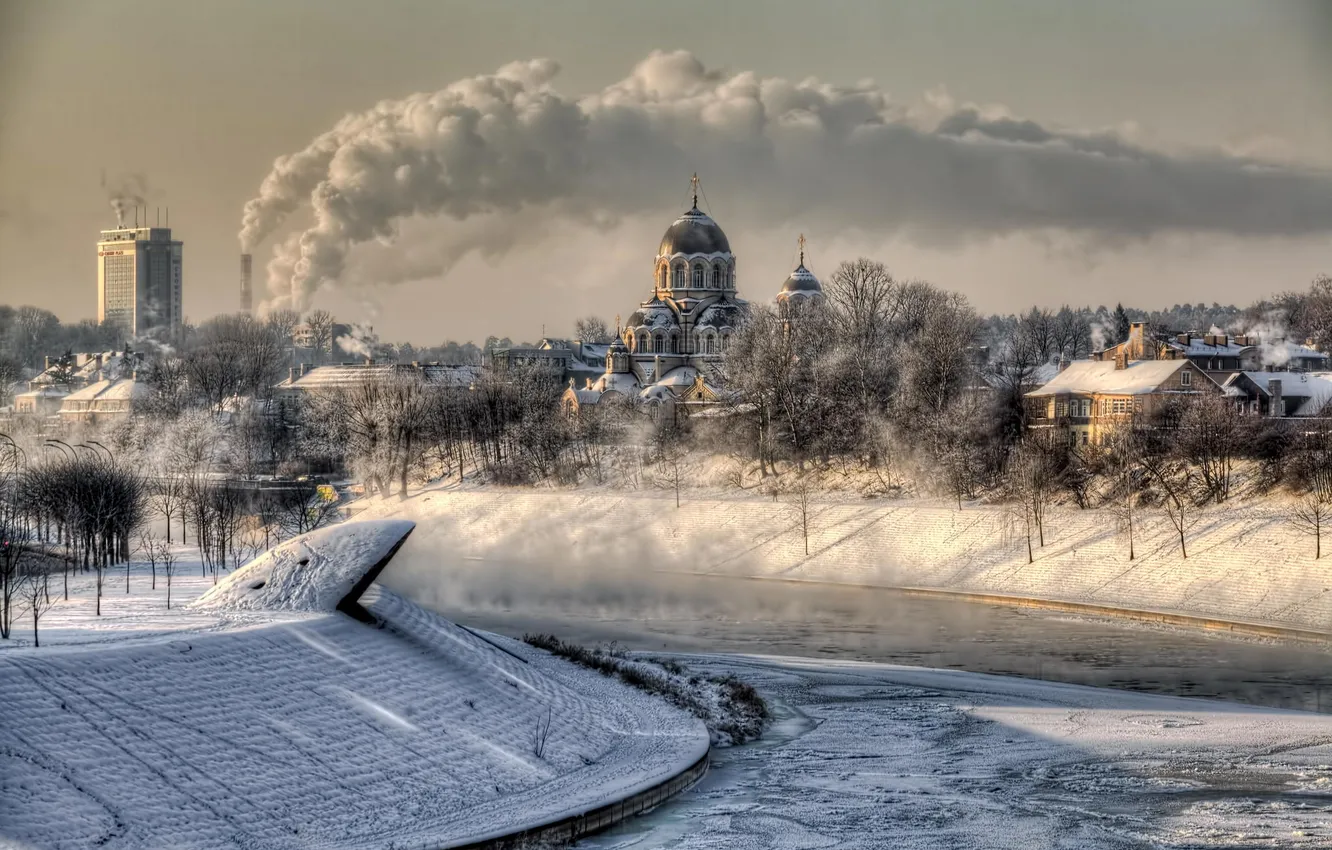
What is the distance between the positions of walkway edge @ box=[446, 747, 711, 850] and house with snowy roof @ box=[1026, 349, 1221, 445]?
40147 millimetres

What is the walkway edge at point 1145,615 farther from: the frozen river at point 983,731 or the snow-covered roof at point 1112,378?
the snow-covered roof at point 1112,378

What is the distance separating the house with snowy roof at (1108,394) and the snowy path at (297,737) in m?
39.0

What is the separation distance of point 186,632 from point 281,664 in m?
1.60

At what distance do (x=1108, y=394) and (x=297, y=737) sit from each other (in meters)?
49.7

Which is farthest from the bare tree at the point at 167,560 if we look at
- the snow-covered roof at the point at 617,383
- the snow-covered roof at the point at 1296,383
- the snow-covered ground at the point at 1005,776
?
the snow-covered roof at the point at 617,383

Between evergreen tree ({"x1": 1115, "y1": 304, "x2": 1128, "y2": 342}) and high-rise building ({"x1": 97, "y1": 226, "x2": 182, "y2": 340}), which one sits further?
high-rise building ({"x1": 97, "y1": 226, "x2": 182, "y2": 340})

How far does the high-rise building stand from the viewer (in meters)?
170

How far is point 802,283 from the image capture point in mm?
104312

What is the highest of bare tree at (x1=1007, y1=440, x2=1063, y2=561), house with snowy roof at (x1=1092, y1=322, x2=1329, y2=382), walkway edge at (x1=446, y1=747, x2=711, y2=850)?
house with snowy roof at (x1=1092, y1=322, x2=1329, y2=382)

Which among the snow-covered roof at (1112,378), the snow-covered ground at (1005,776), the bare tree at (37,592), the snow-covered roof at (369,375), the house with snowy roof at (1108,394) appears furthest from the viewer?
the snow-covered roof at (369,375)

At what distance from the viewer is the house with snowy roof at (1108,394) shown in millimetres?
62656

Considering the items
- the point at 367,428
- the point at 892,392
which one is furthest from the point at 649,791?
the point at 367,428

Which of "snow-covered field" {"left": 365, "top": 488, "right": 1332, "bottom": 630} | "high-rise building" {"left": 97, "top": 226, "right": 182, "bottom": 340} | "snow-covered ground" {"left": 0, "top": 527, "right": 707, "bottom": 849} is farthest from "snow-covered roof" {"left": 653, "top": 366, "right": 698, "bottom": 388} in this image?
"high-rise building" {"left": 97, "top": 226, "right": 182, "bottom": 340}

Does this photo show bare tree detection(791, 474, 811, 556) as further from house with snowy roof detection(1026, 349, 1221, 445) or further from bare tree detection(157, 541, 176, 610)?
bare tree detection(157, 541, 176, 610)
